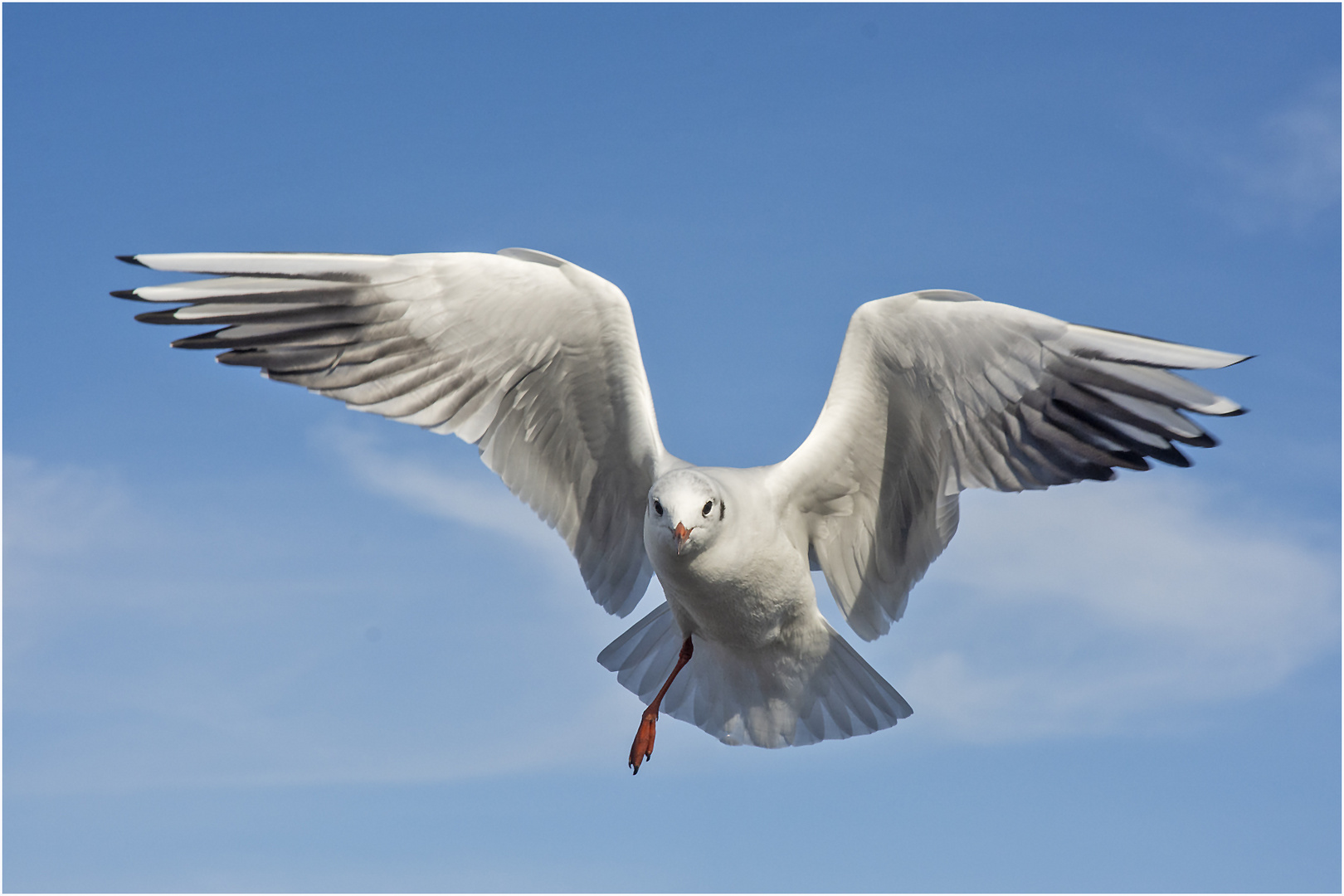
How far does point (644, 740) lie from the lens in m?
6.89

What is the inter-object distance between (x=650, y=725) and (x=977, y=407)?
242 cm

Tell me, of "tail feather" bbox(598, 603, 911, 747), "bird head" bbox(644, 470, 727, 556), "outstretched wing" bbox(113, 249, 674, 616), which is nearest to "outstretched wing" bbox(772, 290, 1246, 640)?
"bird head" bbox(644, 470, 727, 556)

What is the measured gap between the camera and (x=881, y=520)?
6.96m

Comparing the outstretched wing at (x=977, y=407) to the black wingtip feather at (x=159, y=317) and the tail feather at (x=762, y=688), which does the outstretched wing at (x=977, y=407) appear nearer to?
the tail feather at (x=762, y=688)

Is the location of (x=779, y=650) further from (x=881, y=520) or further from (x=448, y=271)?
(x=448, y=271)

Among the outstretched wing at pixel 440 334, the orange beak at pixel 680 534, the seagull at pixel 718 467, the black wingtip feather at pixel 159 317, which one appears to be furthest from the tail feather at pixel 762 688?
the black wingtip feather at pixel 159 317

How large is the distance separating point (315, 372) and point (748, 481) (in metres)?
2.27

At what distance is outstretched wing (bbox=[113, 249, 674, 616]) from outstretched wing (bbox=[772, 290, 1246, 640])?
1007 millimetres

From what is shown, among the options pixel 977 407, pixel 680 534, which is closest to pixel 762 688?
pixel 680 534

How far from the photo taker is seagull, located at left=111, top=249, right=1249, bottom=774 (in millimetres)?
6160

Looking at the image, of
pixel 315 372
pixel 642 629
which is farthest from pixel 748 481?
pixel 315 372

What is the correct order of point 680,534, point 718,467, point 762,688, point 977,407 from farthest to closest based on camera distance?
1. point 762,688
2. point 718,467
3. point 977,407
4. point 680,534

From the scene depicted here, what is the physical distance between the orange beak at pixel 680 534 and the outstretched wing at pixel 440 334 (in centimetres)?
92

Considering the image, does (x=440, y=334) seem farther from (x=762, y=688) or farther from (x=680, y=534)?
(x=762, y=688)
